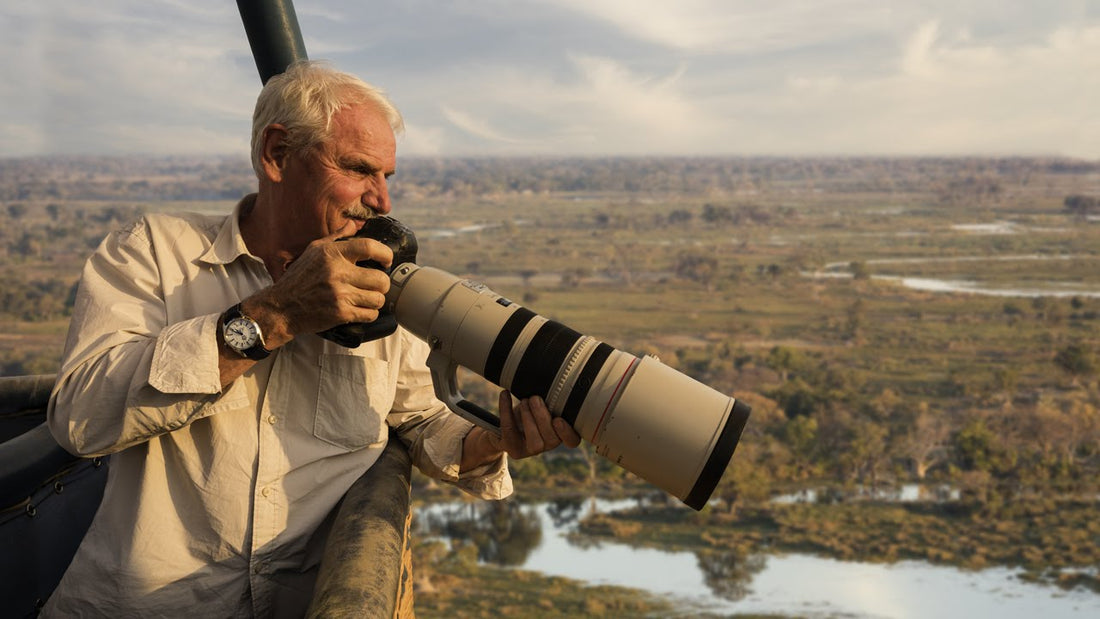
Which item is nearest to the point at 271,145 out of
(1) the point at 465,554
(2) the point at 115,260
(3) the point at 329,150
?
(3) the point at 329,150

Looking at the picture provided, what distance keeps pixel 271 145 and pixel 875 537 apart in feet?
108

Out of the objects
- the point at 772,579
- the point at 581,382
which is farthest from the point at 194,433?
the point at 772,579

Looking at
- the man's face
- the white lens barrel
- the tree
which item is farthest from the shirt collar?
the tree

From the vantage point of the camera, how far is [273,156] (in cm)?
204

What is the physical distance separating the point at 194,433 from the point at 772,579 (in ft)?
101

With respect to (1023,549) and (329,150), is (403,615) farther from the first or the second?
(1023,549)

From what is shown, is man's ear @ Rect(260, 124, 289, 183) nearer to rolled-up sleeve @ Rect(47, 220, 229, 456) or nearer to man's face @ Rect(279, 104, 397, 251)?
man's face @ Rect(279, 104, 397, 251)

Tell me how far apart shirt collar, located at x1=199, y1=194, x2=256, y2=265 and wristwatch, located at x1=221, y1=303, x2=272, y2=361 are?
12.1 inches

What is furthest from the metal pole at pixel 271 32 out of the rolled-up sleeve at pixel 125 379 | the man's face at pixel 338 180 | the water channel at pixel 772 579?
the water channel at pixel 772 579

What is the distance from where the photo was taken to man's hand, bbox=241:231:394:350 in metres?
1.69

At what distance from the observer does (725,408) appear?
1.79 m

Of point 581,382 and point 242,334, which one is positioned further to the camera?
point 581,382

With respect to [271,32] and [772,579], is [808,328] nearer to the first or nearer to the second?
[772,579]

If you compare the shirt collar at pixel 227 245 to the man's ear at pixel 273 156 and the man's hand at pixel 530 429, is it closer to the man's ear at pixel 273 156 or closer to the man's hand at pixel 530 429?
the man's ear at pixel 273 156
